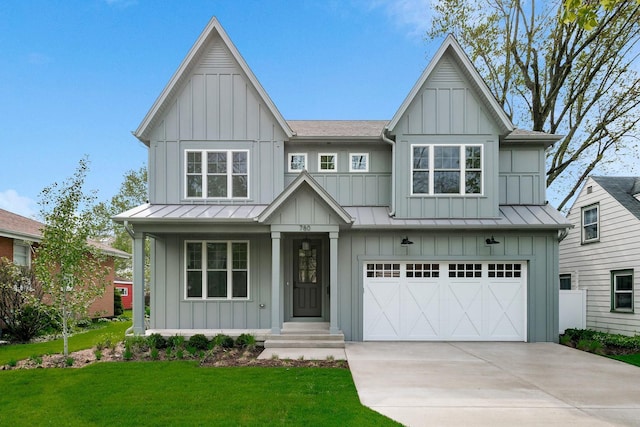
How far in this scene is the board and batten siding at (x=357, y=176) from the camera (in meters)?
12.5

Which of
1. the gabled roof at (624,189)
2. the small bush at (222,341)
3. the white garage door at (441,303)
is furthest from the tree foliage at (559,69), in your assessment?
the small bush at (222,341)

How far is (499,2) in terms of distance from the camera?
19188 millimetres

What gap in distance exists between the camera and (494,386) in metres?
7.11

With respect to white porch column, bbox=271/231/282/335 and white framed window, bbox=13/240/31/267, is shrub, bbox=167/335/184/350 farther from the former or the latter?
white framed window, bbox=13/240/31/267

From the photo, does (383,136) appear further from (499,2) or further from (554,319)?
(499,2)

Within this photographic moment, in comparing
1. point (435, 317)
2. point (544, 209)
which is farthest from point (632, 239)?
point (435, 317)

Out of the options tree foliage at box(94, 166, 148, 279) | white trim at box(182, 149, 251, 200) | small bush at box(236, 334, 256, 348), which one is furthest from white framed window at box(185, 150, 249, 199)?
tree foliage at box(94, 166, 148, 279)

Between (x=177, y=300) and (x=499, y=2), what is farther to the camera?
(x=499, y=2)

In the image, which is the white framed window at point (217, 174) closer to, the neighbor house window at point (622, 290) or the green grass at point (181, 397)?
the green grass at point (181, 397)

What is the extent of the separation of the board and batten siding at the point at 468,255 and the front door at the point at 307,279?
87 centimetres

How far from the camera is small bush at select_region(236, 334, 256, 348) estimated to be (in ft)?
34.6

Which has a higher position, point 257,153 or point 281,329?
point 257,153

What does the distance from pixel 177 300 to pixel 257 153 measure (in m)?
4.64

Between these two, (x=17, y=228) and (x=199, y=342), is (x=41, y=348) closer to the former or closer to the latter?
(x=199, y=342)
